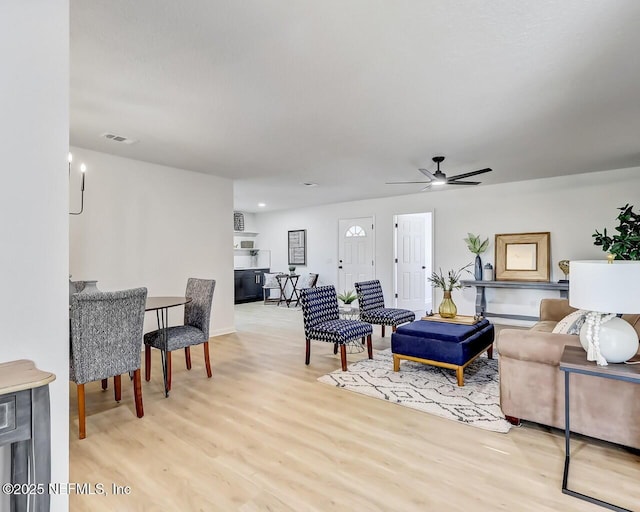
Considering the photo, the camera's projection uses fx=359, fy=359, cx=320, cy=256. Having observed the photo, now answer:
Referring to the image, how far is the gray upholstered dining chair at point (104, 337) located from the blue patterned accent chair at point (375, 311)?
2.84 meters

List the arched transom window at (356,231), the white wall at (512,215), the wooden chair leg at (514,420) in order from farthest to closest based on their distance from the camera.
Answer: the arched transom window at (356,231), the white wall at (512,215), the wooden chair leg at (514,420)

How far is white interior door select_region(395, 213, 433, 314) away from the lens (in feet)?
24.7

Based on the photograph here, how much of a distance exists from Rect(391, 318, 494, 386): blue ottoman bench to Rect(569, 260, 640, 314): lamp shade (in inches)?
60.3

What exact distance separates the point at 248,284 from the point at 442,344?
21.9 feet

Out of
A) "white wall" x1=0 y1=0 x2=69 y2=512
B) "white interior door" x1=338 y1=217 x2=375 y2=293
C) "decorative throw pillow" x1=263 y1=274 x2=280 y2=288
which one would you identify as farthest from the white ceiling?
"decorative throw pillow" x1=263 y1=274 x2=280 y2=288

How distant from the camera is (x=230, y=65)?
2340 mm

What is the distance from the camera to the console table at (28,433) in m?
1.06

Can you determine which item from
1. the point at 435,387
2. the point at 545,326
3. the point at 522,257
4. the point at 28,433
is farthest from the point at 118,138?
the point at 522,257

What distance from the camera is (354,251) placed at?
8234 millimetres

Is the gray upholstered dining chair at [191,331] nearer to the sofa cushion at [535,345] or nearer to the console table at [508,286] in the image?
the sofa cushion at [535,345]

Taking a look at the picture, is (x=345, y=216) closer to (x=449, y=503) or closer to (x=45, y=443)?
(x=449, y=503)

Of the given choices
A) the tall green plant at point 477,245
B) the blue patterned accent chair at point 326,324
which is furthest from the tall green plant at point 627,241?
the blue patterned accent chair at point 326,324

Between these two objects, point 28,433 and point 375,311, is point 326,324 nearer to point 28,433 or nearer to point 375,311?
point 375,311

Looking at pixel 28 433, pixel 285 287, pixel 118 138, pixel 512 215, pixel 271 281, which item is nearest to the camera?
pixel 28 433
